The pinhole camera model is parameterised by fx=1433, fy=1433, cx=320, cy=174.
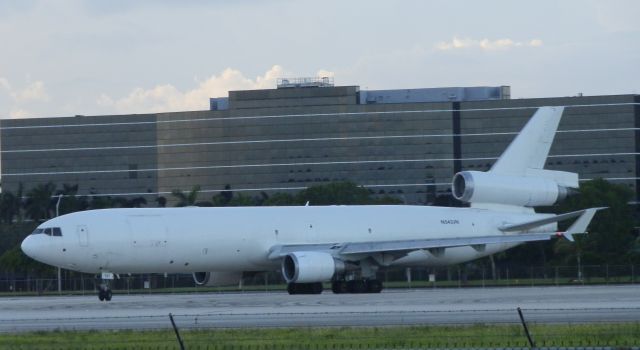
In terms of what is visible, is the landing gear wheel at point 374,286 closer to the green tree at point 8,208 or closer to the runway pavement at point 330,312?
the runway pavement at point 330,312

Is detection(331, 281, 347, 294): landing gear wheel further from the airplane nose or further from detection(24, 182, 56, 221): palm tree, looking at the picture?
detection(24, 182, 56, 221): palm tree

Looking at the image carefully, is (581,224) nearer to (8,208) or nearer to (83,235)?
(83,235)

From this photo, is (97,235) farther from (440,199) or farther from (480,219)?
(440,199)

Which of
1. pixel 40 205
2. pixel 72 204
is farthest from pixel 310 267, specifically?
pixel 40 205

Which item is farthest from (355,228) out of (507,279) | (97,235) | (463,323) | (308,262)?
(463,323)

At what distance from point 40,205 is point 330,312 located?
4106 inches

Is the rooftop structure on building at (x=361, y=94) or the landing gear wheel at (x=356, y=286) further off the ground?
the rooftop structure on building at (x=361, y=94)

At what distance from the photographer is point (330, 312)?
38.0 metres

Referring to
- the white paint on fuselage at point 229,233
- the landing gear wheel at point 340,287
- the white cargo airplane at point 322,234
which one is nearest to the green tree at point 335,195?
the white cargo airplane at point 322,234

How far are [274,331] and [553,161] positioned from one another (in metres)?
123

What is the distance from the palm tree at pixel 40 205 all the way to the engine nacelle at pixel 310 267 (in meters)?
81.1

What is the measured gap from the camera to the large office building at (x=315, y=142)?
150 m

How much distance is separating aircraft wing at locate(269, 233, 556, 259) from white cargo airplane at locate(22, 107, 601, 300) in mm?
42

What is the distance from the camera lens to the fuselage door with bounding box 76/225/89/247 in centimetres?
5534
